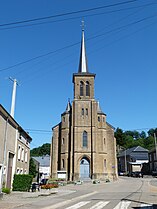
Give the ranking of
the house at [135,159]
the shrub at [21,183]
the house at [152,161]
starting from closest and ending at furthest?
1. the shrub at [21,183]
2. the house at [152,161]
3. the house at [135,159]

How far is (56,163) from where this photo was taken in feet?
158

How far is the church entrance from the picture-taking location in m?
44.2

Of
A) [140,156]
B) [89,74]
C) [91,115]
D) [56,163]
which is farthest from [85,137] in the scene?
[140,156]

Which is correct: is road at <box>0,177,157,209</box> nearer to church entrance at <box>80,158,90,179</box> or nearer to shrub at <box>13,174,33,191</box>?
shrub at <box>13,174,33,191</box>

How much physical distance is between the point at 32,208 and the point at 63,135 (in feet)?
121

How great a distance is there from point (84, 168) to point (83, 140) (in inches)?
209

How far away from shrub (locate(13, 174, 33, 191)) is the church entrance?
23326 millimetres

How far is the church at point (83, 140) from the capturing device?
146ft

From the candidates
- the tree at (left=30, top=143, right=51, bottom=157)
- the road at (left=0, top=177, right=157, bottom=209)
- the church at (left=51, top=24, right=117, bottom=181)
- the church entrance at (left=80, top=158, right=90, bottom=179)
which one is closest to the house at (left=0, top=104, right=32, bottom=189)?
the road at (left=0, top=177, right=157, bottom=209)

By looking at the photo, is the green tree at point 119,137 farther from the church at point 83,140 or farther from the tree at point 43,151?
the church at point 83,140

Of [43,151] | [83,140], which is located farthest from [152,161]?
[43,151]

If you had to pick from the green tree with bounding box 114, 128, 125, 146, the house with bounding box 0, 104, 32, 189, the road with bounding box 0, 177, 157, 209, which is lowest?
the road with bounding box 0, 177, 157, 209

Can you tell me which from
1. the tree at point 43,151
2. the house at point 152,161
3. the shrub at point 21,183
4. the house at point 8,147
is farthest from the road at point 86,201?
the tree at point 43,151

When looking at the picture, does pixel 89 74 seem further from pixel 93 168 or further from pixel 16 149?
pixel 16 149
